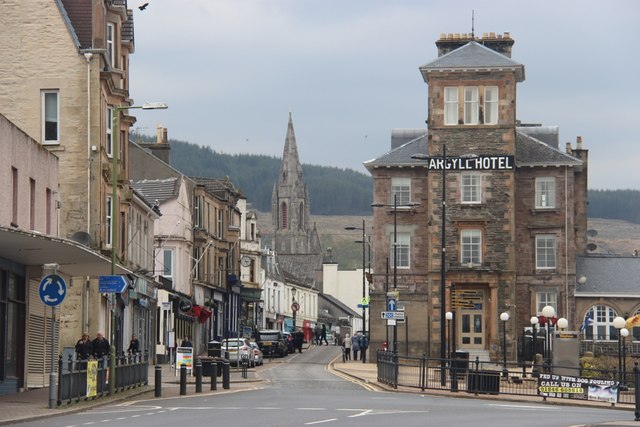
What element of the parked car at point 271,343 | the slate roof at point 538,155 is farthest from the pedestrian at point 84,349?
the slate roof at point 538,155

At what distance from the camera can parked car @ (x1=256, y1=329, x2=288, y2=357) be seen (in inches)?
3061

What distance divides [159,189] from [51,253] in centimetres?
4167

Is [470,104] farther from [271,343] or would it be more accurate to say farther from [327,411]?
[327,411]

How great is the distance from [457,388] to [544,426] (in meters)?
14.7

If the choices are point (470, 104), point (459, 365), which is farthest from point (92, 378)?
point (470, 104)

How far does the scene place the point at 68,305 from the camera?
46.1 m

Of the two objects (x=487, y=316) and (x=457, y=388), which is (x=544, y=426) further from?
(x=487, y=316)

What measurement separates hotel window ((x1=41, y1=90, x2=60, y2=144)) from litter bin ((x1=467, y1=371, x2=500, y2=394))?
52.3ft

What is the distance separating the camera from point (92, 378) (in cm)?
3500

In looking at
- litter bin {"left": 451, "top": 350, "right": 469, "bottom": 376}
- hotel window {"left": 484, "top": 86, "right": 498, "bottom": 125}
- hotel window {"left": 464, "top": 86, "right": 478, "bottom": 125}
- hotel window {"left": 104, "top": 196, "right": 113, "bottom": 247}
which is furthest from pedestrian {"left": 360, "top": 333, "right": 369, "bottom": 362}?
litter bin {"left": 451, "top": 350, "right": 469, "bottom": 376}

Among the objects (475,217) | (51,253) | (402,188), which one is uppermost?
(402,188)

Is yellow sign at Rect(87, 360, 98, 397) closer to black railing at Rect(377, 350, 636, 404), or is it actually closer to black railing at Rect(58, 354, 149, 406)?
black railing at Rect(58, 354, 149, 406)

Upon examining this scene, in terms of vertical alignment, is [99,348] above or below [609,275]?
below

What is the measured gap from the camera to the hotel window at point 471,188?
241 feet
